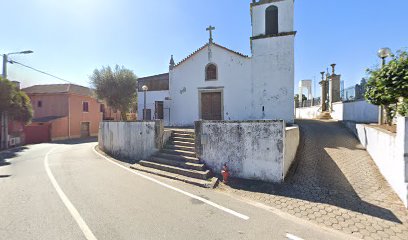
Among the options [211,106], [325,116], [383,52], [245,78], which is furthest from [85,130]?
[383,52]

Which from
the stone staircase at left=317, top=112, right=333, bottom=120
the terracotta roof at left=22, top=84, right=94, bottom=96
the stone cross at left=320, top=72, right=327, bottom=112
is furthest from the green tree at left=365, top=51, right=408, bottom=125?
the terracotta roof at left=22, top=84, right=94, bottom=96

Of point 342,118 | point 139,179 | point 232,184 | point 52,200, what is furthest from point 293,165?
point 342,118

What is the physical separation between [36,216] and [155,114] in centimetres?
1381

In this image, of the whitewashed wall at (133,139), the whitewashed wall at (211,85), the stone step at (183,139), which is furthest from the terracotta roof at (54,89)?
the stone step at (183,139)

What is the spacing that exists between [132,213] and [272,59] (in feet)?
43.1

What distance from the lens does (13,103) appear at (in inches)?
667

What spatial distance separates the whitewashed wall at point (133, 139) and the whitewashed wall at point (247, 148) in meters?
2.75

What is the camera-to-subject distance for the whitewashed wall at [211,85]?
592 inches

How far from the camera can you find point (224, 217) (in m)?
4.62

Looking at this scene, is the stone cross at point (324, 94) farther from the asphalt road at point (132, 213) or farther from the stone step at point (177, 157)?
the asphalt road at point (132, 213)

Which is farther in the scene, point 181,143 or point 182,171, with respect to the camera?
point 181,143

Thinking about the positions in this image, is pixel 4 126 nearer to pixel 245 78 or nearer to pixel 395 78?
pixel 245 78

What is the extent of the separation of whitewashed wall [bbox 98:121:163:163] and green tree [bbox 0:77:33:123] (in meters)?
8.96

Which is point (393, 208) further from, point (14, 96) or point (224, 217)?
point (14, 96)
